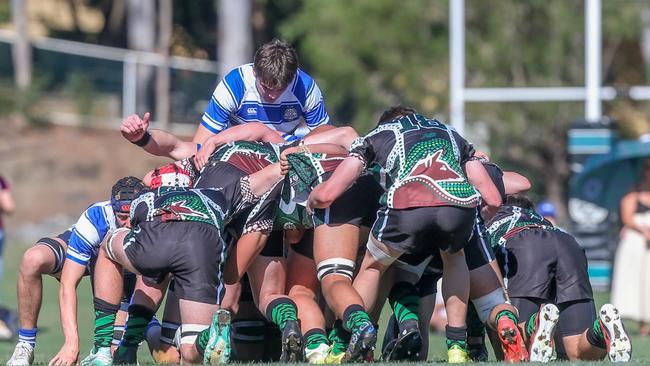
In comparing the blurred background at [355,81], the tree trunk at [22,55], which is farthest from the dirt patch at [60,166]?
the tree trunk at [22,55]

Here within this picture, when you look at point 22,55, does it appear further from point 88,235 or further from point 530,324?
point 530,324

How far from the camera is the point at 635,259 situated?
14.6 meters

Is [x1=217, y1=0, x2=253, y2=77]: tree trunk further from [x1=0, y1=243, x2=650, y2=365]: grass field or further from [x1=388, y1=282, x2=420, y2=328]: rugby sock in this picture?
[x1=388, y1=282, x2=420, y2=328]: rugby sock

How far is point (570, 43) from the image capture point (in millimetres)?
26047

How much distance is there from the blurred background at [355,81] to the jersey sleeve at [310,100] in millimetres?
15791

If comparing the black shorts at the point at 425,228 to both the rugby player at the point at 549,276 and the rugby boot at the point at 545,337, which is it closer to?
the rugby boot at the point at 545,337

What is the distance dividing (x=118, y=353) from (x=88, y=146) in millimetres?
19774

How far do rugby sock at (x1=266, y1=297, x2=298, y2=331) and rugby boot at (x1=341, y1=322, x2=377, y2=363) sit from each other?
0.46m

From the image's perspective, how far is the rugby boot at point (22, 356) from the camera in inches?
324

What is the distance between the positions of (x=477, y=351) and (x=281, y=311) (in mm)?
1580

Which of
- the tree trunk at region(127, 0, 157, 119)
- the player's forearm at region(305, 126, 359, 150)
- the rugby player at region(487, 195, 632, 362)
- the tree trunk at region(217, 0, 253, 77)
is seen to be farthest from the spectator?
the tree trunk at region(127, 0, 157, 119)

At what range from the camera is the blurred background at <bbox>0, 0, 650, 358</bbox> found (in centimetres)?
2602

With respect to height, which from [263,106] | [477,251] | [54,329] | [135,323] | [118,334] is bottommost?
[54,329]

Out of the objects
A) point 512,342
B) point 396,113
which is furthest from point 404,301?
point 396,113
